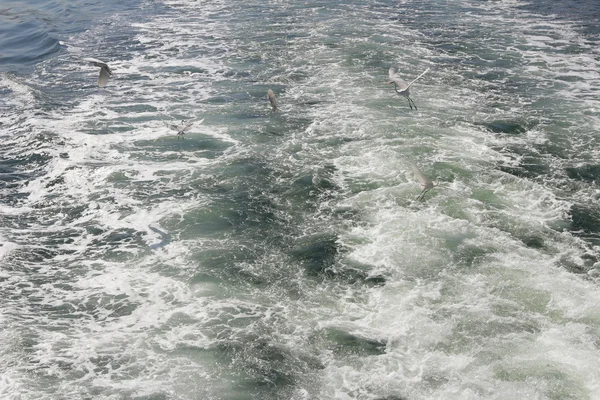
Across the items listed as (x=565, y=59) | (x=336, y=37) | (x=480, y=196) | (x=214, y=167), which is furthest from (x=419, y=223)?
(x=336, y=37)

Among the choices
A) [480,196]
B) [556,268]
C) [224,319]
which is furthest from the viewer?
[480,196]

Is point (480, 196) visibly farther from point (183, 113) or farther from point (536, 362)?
point (183, 113)

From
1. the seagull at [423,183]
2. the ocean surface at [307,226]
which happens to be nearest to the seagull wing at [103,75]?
the ocean surface at [307,226]

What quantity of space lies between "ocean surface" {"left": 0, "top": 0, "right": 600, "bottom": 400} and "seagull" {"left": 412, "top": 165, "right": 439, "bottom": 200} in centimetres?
17

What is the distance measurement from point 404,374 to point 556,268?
3.24m

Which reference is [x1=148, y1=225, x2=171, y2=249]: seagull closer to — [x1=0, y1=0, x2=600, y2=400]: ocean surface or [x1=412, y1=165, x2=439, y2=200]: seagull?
[x1=0, y1=0, x2=600, y2=400]: ocean surface

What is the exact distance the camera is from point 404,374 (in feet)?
24.2

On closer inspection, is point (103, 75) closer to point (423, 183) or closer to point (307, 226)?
point (307, 226)

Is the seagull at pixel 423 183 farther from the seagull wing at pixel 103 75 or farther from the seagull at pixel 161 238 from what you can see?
the seagull wing at pixel 103 75

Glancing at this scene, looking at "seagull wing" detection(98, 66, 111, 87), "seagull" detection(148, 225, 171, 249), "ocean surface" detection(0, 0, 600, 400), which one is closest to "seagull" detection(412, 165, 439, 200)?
"ocean surface" detection(0, 0, 600, 400)

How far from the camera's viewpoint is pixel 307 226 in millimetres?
10672

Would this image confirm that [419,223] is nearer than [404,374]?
No

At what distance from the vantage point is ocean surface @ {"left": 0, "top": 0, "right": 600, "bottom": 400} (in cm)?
762

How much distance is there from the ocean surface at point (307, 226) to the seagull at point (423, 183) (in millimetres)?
171
